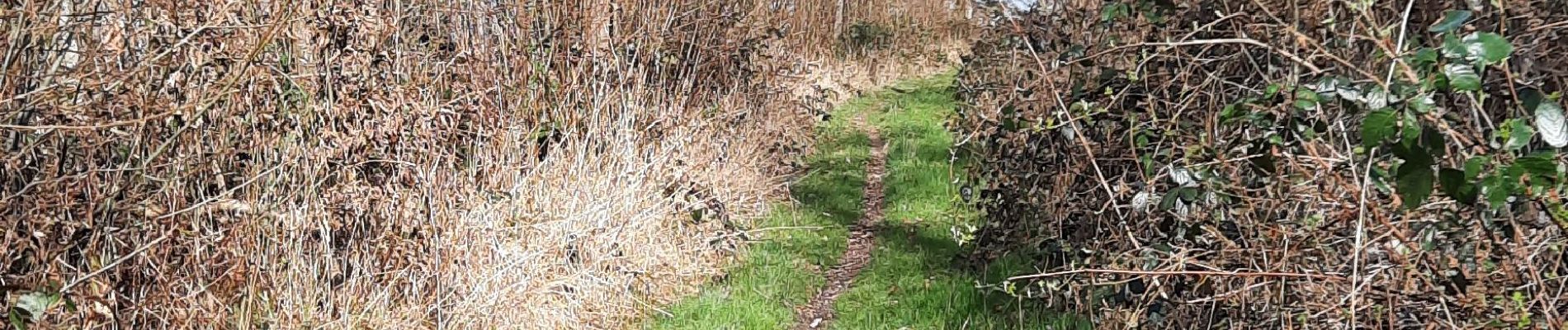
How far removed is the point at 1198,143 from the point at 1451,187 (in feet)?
5.61

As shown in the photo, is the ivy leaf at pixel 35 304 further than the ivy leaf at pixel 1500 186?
Yes

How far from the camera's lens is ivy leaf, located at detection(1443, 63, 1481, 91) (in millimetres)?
1912

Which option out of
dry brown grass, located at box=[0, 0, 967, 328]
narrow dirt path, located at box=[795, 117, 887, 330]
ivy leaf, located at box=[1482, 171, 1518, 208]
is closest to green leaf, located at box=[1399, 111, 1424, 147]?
ivy leaf, located at box=[1482, 171, 1518, 208]

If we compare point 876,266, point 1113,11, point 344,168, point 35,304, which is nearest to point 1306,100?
point 1113,11

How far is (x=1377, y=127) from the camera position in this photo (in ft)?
6.39

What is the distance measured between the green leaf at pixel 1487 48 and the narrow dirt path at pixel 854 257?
146 inches

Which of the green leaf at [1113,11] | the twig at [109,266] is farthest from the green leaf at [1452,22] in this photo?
the twig at [109,266]

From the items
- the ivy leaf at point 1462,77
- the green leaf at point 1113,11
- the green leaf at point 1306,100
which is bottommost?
the green leaf at point 1113,11

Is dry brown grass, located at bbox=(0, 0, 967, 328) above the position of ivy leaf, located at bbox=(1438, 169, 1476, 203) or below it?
below

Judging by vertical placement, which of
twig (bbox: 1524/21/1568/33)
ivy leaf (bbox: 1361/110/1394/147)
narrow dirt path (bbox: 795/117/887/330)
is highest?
twig (bbox: 1524/21/1568/33)

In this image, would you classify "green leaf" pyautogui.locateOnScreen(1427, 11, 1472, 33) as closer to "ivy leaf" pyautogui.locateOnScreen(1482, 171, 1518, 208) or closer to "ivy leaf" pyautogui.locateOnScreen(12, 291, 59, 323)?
"ivy leaf" pyautogui.locateOnScreen(1482, 171, 1518, 208)

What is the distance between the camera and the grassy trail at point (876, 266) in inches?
207

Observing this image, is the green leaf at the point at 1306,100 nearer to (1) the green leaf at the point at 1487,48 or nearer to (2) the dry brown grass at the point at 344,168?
(1) the green leaf at the point at 1487,48

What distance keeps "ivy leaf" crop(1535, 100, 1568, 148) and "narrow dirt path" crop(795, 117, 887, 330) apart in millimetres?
3685
